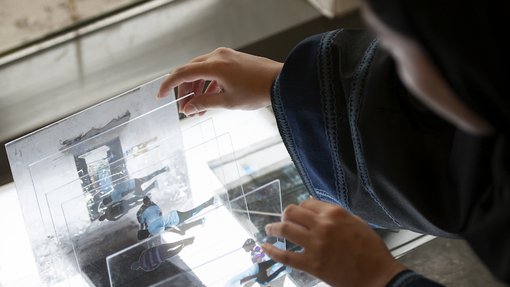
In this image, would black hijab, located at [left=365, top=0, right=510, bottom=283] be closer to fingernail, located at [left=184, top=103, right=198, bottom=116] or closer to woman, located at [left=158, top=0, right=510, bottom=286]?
woman, located at [left=158, top=0, right=510, bottom=286]

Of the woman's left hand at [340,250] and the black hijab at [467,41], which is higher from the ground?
the black hijab at [467,41]

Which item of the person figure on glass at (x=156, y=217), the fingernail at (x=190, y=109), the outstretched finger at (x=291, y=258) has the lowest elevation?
the outstretched finger at (x=291, y=258)

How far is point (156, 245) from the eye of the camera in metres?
0.78

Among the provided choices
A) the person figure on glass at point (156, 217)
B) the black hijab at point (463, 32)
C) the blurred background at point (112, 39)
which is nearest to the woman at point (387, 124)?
the black hijab at point (463, 32)

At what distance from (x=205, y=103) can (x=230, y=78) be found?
0.04 metres

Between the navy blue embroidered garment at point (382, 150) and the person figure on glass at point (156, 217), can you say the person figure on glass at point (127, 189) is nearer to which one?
the person figure on glass at point (156, 217)

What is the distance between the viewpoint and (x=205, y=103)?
802 mm

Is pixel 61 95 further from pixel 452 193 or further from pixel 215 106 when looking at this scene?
pixel 452 193

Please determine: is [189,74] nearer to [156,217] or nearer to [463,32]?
[156,217]

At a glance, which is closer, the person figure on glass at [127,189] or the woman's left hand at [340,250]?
the woman's left hand at [340,250]

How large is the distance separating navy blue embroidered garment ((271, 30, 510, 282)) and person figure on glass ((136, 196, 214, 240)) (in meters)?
0.13

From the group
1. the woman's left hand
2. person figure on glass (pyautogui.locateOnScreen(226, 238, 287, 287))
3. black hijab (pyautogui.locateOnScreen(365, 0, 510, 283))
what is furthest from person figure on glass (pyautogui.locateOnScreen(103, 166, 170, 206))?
black hijab (pyautogui.locateOnScreen(365, 0, 510, 283))

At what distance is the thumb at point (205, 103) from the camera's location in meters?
0.80

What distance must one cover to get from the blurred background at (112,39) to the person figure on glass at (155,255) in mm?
377
